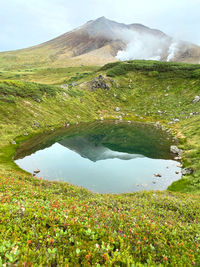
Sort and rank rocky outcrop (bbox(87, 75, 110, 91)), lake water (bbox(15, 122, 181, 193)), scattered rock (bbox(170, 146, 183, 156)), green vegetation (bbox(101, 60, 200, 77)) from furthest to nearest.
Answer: green vegetation (bbox(101, 60, 200, 77)) → rocky outcrop (bbox(87, 75, 110, 91)) → scattered rock (bbox(170, 146, 183, 156)) → lake water (bbox(15, 122, 181, 193))

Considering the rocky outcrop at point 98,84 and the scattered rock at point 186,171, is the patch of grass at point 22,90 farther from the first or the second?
the scattered rock at point 186,171

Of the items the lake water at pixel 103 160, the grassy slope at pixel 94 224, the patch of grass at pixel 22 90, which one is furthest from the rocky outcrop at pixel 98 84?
the grassy slope at pixel 94 224

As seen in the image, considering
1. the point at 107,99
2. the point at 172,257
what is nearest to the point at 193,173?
the point at 172,257

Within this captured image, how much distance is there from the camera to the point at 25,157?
42.5 meters

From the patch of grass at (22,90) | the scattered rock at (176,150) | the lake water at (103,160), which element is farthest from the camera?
the patch of grass at (22,90)

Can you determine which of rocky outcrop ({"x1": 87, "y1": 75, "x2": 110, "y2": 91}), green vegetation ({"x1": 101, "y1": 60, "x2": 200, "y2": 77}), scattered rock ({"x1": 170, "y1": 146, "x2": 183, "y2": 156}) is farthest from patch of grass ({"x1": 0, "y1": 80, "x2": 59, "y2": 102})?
green vegetation ({"x1": 101, "y1": 60, "x2": 200, "y2": 77})

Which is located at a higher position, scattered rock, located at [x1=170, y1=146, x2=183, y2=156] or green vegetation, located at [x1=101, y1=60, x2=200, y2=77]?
green vegetation, located at [x1=101, y1=60, x2=200, y2=77]

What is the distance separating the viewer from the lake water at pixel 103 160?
33125 millimetres

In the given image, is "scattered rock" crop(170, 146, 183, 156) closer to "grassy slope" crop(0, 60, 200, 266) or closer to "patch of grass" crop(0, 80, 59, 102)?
"grassy slope" crop(0, 60, 200, 266)

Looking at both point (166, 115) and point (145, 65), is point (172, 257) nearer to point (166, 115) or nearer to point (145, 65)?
point (166, 115)

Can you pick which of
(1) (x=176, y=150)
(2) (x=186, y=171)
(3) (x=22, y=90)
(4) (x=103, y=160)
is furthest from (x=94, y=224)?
(3) (x=22, y=90)

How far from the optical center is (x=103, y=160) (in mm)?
45656

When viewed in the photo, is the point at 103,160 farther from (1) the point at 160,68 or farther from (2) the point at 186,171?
(1) the point at 160,68

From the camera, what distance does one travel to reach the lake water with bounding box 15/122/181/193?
109 ft
